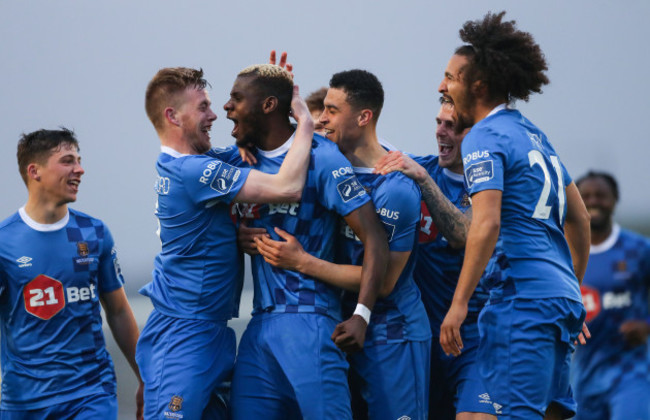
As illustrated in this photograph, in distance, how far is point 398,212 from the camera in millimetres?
5180

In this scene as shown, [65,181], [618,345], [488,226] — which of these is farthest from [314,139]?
[618,345]

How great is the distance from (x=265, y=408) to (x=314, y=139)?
1.55 m

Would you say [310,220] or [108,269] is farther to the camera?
[108,269]

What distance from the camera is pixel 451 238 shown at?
17.8ft

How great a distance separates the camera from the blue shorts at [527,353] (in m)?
4.44

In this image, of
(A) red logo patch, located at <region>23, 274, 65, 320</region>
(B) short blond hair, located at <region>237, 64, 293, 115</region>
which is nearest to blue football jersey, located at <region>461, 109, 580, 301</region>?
(B) short blond hair, located at <region>237, 64, 293, 115</region>

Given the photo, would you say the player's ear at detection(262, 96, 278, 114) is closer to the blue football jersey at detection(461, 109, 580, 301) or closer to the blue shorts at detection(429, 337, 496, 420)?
the blue football jersey at detection(461, 109, 580, 301)

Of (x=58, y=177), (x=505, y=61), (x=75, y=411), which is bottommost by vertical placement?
(x=75, y=411)

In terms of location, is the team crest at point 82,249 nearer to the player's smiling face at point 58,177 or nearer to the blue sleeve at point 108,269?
the blue sleeve at point 108,269

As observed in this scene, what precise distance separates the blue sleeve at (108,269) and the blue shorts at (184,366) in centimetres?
95

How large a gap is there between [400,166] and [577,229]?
1.05m

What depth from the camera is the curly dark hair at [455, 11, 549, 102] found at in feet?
15.7

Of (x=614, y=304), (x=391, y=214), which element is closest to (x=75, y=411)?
(x=391, y=214)

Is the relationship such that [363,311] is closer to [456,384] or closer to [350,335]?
[350,335]
